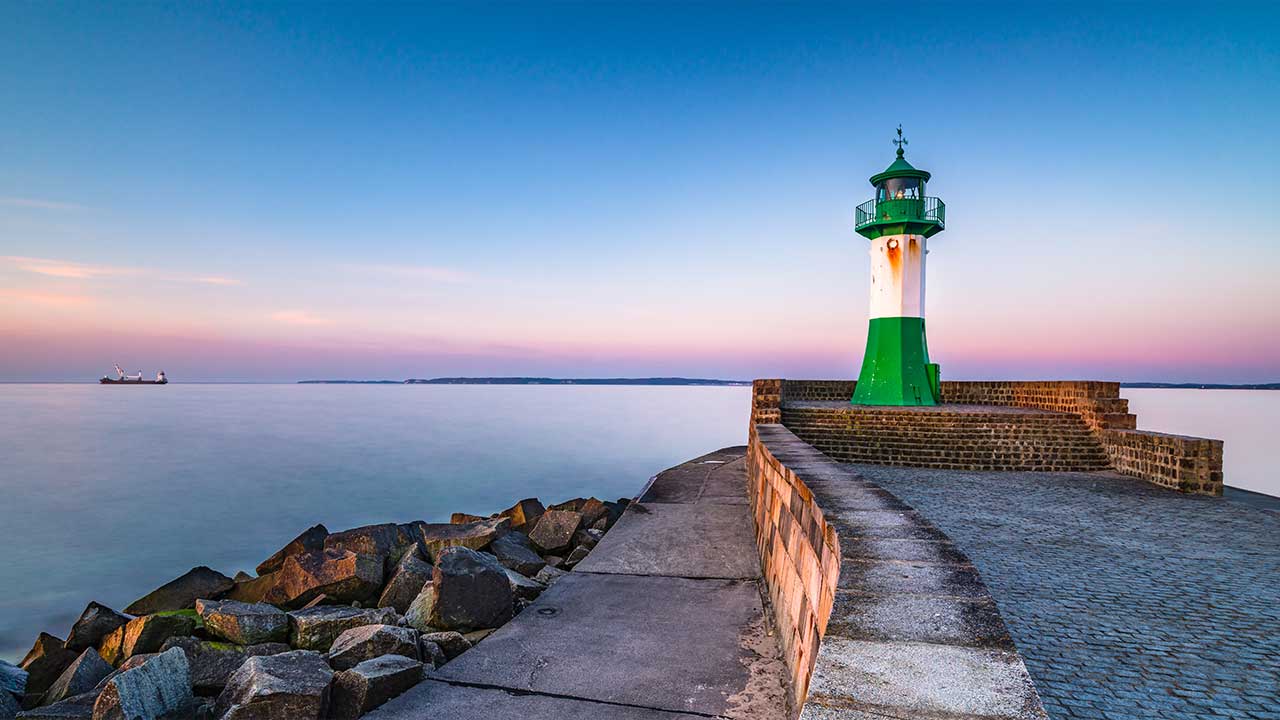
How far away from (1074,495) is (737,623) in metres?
6.68

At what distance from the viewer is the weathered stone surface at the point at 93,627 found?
5633 millimetres

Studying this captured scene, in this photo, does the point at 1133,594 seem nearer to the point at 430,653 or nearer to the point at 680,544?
the point at 680,544

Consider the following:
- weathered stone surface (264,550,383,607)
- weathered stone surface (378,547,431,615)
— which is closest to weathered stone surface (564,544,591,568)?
weathered stone surface (378,547,431,615)

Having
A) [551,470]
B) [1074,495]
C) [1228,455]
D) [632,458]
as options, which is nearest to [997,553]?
[1074,495]

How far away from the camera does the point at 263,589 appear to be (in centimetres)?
675

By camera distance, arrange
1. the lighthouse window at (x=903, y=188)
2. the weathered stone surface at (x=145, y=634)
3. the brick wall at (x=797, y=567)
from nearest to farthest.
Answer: the brick wall at (x=797, y=567), the weathered stone surface at (x=145, y=634), the lighthouse window at (x=903, y=188)

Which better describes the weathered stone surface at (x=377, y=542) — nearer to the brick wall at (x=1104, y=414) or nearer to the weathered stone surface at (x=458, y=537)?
the weathered stone surface at (x=458, y=537)

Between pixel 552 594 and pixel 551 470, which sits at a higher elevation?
pixel 552 594

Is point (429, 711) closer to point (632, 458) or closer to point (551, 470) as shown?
point (551, 470)

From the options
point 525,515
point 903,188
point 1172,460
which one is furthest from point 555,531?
point 903,188

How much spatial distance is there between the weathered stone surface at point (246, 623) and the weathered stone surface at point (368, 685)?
1.67m

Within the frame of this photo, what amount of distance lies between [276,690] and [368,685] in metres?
0.46

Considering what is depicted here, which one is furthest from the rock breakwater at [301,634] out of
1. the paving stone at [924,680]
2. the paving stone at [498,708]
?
the paving stone at [924,680]

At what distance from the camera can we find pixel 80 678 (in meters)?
4.47
